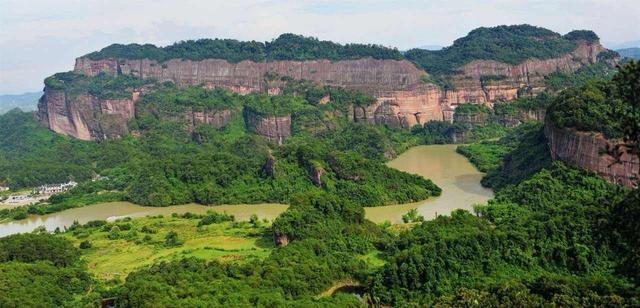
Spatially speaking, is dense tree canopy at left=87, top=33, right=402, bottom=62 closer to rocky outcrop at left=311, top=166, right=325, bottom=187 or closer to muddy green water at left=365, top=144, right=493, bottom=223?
muddy green water at left=365, top=144, right=493, bottom=223

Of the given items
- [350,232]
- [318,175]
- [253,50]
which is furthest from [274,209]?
[253,50]

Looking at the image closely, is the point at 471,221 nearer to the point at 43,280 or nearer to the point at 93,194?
the point at 43,280

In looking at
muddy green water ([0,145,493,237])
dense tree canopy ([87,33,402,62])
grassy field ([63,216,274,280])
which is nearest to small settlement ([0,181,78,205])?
muddy green water ([0,145,493,237])

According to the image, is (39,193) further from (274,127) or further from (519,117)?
(519,117)

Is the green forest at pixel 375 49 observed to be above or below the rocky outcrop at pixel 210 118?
above

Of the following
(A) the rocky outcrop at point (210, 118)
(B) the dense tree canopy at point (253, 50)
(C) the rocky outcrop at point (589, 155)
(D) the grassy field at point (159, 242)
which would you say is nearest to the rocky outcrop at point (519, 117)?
(B) the dense tree canopy at point (253, 50)

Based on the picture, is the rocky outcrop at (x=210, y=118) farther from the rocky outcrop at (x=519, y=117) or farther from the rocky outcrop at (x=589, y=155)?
the rocky outcrop at (x=589, y=155)
